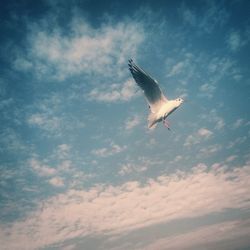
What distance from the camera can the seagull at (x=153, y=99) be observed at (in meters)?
14.8

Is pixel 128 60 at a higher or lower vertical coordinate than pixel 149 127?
higher

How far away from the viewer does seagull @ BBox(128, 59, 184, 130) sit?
14812 mm

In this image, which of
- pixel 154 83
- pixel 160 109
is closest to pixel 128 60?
pixel 154 83

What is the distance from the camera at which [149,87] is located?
1520 cm

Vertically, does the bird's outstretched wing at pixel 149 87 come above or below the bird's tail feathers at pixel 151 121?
above

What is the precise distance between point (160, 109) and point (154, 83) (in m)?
1.51

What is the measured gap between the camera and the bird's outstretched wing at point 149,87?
14.8m

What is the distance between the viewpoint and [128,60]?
14.6 meters

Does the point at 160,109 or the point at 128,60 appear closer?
the point at 128,60

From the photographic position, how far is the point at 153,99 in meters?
15.7

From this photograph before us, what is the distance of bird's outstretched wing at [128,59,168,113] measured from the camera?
48.5 feet

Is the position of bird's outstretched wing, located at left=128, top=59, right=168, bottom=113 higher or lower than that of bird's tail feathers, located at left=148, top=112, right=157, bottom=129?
higher

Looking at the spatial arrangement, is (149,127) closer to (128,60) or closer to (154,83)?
(154,83)

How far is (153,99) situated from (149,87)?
2.42 ft
